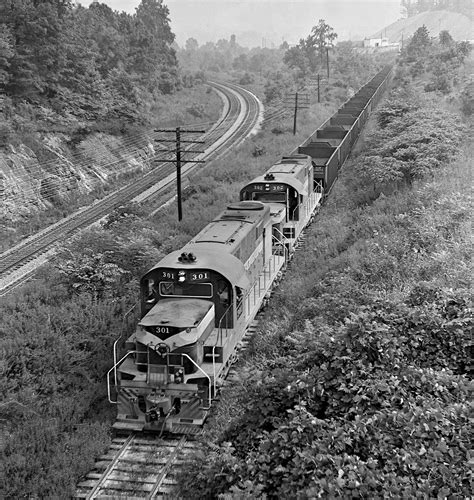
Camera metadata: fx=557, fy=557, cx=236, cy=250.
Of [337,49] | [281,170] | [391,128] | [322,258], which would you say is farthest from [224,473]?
[337,49]

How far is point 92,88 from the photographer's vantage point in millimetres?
47344

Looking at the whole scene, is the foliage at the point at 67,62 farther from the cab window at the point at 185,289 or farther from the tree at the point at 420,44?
the tree at the point at 420,44

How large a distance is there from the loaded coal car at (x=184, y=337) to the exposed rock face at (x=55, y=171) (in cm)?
1880

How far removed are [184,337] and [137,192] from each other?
1106 inches

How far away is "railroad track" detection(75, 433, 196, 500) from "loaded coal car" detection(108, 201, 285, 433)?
370 mm

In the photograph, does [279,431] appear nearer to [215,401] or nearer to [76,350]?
[215,401]

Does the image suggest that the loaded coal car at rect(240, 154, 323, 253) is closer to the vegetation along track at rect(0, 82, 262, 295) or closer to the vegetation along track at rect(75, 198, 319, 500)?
the vegetation along track at rect(0, 82, 262, 295)

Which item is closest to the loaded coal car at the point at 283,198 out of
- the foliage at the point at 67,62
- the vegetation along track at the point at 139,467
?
the vegetation along track at the point at 139,467

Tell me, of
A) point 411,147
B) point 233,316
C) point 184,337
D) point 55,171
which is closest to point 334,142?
point 411,147

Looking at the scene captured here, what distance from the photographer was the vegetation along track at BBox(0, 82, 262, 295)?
1051 inches

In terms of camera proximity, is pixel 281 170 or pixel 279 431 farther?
pixel 281 170

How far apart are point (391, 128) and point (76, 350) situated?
89.0ft

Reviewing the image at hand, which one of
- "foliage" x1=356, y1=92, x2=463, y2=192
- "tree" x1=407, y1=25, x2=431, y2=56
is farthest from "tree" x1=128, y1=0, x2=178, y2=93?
"tree" x1=407, y1=25, x2=431, y2=56

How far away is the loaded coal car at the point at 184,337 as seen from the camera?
13.6 m
